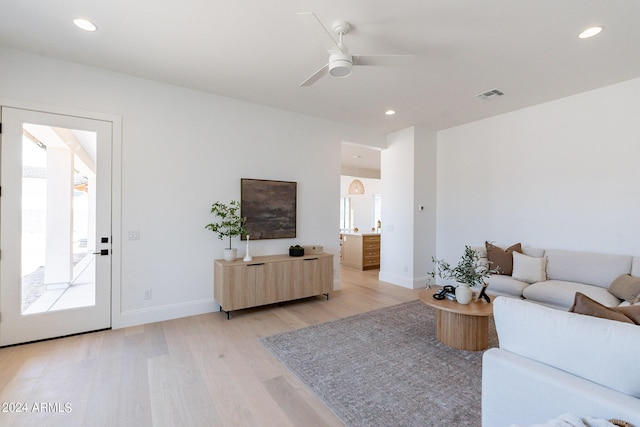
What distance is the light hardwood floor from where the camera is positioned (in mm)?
1994

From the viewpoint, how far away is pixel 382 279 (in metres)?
6.00

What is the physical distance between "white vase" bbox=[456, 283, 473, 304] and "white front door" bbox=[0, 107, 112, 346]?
3984 millimetres

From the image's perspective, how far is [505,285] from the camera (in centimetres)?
397

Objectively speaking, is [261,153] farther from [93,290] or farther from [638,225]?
[638,225]

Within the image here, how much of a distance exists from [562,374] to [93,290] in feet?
14.0

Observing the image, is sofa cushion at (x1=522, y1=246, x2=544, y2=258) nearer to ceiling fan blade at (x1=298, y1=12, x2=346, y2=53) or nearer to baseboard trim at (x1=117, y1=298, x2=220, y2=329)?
ceiling fan blade at (x1=298, y1=12, x2=346, y2=53)

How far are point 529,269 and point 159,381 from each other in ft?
14.9

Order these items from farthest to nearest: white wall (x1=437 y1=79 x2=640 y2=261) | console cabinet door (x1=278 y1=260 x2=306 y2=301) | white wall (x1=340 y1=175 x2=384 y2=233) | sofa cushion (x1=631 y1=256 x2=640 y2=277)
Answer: white wall (x1=340 y1=175 x2=384 y2=233)
console cabinet door (x1=278 y1=260 x2=306 y2=301)
white wall (x1=437 y1=79 x2=640 y2=261)
sofa cushion (x1=631 y1=256 x2=640 y2=277)

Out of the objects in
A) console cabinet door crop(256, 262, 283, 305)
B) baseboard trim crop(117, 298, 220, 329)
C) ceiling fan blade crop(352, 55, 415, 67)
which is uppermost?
ceiling fan blade crop(352, 55, 415, 67)

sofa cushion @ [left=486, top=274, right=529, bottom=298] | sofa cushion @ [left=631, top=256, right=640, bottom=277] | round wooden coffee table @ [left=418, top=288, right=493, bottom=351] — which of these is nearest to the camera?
round wooden coffee table @ [left=418, top=288, right=493, bottom=351]

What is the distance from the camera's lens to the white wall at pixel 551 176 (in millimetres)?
3662

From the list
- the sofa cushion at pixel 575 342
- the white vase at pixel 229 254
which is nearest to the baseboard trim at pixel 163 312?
the white vase at pixel 229 254

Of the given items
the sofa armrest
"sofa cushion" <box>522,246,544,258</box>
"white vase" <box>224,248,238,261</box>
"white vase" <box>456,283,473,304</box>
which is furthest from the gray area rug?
"sofa cushion" <box>522,246,544,258</box>

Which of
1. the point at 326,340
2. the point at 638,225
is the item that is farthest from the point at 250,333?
the point at 638,225
